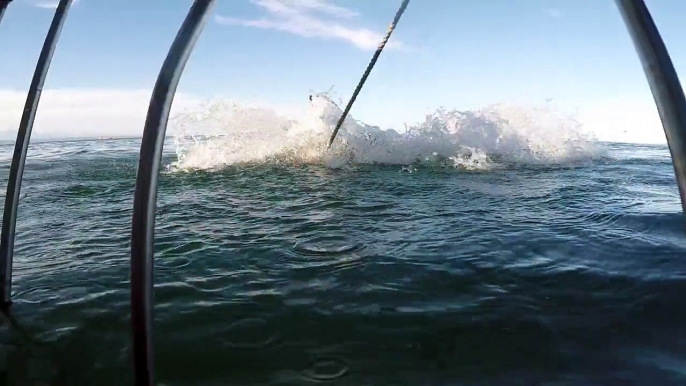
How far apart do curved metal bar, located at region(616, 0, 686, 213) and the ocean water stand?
157cm

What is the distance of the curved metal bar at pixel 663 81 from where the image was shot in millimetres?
901

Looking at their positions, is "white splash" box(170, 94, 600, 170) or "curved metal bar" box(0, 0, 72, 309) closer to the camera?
"curved metal bar" box(0, 0, 72, 309)

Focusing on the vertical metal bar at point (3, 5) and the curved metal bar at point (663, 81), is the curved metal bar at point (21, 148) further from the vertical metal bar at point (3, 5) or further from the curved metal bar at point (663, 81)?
the curved metal bar at point (663, 81)

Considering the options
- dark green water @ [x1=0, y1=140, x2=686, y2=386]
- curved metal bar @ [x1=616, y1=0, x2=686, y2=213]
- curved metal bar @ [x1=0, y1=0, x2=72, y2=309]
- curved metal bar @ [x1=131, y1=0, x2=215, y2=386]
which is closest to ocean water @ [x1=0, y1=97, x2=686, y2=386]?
dark green water @ [x1=0, y1=140, x2=686, y2=386]

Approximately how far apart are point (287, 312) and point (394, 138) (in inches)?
401

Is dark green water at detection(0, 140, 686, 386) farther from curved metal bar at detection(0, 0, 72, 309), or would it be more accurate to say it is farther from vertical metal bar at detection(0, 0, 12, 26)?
→ vertical metal bar at detection(0, 0, 12, 26)

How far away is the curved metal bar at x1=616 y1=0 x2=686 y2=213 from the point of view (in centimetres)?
90

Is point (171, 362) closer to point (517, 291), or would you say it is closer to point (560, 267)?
point (517, 291)

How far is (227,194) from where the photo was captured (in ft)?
24.7

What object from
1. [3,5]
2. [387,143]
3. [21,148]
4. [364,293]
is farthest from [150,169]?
[387,143]

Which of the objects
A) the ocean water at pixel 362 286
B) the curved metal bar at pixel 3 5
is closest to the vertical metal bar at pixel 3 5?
the curved metal bar at pixel 3 5

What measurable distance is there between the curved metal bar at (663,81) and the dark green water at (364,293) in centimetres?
157

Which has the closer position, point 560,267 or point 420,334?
point 420,334

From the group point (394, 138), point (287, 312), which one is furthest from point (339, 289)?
point (394, 138)
